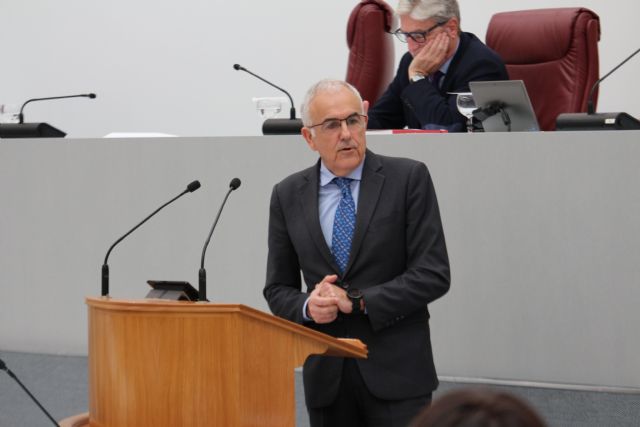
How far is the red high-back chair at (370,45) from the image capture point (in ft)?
16.1

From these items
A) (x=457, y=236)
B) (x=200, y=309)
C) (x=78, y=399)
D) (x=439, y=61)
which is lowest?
(x=78, y=399)

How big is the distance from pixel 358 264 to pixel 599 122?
63.7 inches

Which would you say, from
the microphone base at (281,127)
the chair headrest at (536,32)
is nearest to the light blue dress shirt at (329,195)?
the microphone base at (281,127)

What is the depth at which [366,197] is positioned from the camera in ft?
8.07

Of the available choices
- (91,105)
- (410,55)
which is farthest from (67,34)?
(410,55)

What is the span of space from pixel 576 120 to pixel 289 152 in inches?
43.2

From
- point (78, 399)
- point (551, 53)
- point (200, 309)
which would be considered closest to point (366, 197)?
point (200, 309)

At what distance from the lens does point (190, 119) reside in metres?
6.94

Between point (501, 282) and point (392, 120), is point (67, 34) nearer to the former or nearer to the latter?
point (392, 120)

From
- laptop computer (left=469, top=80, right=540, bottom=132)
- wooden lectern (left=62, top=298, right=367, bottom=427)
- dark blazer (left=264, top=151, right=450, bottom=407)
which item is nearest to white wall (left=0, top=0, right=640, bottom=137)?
laptop computer (left=469, top=80, right=540, bottom=132)

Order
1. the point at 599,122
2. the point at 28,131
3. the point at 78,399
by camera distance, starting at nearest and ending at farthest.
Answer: the point at 599,122 < the point at 78,399 < the point at 28,131

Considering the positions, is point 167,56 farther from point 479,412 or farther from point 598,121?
point 479,412

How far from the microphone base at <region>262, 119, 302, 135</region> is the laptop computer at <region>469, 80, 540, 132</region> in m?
0.75

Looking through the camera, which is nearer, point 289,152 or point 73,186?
point 289,152
